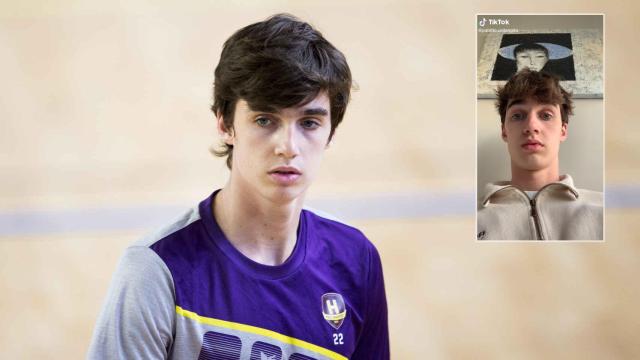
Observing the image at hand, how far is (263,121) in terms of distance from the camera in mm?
1413

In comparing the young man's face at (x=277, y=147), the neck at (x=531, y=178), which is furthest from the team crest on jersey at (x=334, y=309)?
the neck at (x=531, y=178)

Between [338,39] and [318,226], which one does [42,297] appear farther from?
[338,39]

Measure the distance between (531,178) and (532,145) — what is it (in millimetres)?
78

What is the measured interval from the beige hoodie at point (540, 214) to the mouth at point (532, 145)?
9 cm

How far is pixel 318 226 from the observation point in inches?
63.3

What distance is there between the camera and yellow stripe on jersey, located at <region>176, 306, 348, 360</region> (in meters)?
1.36

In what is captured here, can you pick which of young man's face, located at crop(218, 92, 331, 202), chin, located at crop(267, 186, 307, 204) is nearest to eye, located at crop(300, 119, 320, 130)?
young man's face, located at crop(218, 92, 331, 202)

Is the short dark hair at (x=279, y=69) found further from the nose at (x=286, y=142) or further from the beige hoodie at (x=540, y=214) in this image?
the beige hoodie at (x=540, y=214)

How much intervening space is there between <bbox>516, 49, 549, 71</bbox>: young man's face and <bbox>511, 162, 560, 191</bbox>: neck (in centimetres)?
24

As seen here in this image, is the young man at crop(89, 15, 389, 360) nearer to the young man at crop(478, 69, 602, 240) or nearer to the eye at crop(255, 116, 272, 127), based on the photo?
the eye at crop(255, 116, 272, 127)

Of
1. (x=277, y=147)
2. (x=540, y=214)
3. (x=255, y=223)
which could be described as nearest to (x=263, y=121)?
(x=277, y=147)

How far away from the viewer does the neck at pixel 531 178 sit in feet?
5.73

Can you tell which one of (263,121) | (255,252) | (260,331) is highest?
(263,121)

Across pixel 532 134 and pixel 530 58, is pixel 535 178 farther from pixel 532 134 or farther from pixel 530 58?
pixel 530 58
